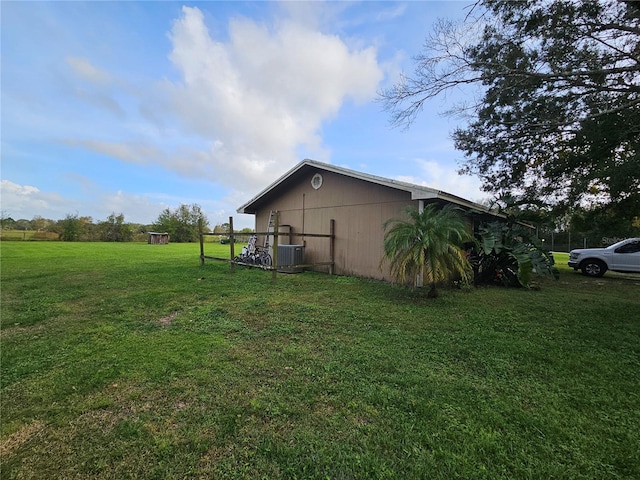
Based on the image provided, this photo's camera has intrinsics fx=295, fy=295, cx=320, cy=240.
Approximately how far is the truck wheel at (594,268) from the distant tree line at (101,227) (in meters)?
24.7

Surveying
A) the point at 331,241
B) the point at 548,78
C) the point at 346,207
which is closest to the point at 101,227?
the point at 331,241

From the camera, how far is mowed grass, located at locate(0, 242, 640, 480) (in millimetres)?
1723

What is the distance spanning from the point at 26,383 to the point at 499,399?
4055mm

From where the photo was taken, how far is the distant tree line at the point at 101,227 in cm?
2908

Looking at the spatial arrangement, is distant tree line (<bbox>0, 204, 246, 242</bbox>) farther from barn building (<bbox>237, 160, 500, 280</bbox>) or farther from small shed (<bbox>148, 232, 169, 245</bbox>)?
barn building (<bbox>237, 160, 500, 280</bbox>)

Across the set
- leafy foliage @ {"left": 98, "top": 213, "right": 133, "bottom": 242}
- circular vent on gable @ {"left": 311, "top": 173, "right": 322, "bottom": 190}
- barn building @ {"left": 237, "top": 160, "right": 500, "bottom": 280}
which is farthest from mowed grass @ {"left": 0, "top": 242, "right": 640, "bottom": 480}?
leafy foliage @ {"left": 98, "top": 213, "right": 133, "bottom": 242}

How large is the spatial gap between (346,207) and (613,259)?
10.0 metres

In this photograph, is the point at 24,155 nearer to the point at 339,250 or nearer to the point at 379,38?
the point at 339,250

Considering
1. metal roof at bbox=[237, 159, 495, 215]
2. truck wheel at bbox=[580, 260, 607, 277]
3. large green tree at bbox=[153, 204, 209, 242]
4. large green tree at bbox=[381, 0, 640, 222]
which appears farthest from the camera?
large green tree at bbox=[153, 204, 209, 242]

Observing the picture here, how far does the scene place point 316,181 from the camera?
9.88 metres

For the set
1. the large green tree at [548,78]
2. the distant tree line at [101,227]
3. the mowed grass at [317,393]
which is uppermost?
the large green tree at [548,78]

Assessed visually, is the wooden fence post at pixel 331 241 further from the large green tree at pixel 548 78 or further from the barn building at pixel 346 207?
the large green tree at pixel 548 78

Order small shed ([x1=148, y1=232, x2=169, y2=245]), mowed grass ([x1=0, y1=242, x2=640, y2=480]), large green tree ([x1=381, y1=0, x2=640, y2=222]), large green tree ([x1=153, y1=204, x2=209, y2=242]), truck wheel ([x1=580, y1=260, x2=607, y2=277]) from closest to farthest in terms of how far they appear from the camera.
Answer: mowed grass ([x1=0, y1=242, x2=640, y2=480])
large green tree ([x1=381, y1=0, x2=640, y2=222])
truck wheel ([x1=580, y1=260, x2=607, y2=277])
small shed ([x1=148, y1=232, x2=169, y2=245])
large green tree ([x1=153, y1=204, x2=209, y2=242])

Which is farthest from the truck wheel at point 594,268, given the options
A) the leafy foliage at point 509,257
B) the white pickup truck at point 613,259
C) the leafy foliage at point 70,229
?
the leafy foliage at point 70,229
